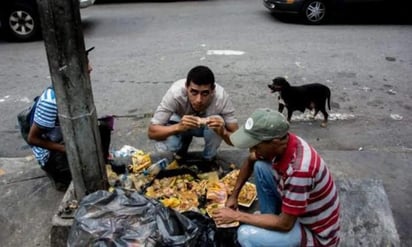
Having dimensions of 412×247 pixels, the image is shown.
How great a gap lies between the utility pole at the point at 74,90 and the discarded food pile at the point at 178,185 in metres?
0.48

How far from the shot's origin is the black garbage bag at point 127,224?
7.80 feet

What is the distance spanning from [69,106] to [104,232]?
2.53ft

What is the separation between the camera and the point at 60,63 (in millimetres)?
2363

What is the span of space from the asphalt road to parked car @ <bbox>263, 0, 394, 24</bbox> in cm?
29

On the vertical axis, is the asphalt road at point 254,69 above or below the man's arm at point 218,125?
below

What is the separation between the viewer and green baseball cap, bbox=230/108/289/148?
87.5 inches

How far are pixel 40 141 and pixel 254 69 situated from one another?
4.19 metres

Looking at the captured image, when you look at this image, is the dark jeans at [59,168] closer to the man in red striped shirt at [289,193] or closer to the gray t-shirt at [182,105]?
the gray t-shirt at [182,105]

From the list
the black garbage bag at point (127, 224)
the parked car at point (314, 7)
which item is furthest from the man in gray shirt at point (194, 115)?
the parked car at point (314, 7)

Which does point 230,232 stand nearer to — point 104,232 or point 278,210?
point 278,210

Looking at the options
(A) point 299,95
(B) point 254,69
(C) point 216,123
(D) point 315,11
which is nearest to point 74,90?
(C) point 216,123

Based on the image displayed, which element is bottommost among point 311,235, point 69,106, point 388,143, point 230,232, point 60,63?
point 388,143

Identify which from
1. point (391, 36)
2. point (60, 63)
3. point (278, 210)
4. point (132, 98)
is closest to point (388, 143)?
point (278, 210)

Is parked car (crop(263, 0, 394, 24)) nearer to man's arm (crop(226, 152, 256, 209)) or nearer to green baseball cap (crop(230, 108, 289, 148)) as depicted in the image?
man's arm (crop(226, 152, 256, 209))
